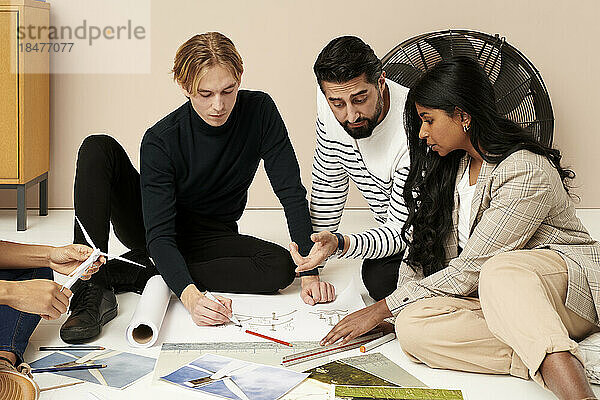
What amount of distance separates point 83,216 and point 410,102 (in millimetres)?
967

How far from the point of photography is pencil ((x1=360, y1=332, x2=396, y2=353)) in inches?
75.3

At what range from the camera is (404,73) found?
10.8ft

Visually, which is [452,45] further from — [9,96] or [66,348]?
[66,348]

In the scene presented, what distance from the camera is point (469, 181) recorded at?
193 centimetres

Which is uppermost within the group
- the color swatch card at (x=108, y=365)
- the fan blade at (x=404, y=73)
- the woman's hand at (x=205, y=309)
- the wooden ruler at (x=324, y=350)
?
the fan blade at (x=404, y=73)

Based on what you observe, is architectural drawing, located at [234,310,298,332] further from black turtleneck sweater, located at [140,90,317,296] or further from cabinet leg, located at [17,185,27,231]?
cabinet leg, located at [17,185,27,231]

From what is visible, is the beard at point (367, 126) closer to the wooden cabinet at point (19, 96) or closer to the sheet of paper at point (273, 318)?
the sheet of paper at point (273, 318)

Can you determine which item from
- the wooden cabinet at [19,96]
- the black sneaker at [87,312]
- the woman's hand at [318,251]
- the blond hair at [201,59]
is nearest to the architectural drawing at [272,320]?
the woman's hand at [318,251]

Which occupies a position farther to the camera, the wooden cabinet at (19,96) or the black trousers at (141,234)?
the wooden cabinet at (19,96)

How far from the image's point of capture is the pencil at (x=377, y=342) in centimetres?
191

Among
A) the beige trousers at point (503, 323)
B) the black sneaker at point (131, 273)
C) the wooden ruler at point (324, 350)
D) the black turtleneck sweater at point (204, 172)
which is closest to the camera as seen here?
the beige trousers at point (503, 323)

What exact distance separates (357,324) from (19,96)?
79.6 inches

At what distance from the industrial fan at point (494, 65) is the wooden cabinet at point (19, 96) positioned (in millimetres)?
1547

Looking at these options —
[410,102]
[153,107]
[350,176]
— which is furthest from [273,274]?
[153,107]
